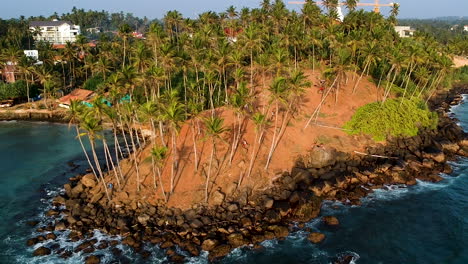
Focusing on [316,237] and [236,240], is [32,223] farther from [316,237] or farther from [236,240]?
[316,237]

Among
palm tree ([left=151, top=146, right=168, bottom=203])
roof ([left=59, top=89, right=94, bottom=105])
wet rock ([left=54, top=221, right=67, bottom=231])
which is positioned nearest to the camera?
palm tree ([left=151, top=146, right=168, bottom=203])

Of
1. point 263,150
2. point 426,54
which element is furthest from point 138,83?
point 426,54

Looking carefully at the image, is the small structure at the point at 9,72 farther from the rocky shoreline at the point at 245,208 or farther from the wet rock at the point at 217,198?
the wet rock at the point at 217,198

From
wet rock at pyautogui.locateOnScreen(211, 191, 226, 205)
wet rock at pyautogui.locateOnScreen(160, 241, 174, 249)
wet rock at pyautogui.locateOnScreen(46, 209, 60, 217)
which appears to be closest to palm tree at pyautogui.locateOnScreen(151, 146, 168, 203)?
wet rock at pyautogui.locateOnScreen(211, 191, 226, 205)

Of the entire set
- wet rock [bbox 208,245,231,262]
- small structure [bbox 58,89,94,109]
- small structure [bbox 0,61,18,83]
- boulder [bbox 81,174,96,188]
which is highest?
small structure [bbox 0,61,18,83]

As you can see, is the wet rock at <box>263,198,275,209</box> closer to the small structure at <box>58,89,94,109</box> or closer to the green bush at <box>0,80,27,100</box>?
the small structure at <box>58,89,94,109</box>

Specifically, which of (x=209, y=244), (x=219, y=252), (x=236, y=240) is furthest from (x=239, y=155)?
(x=219, y=252)
